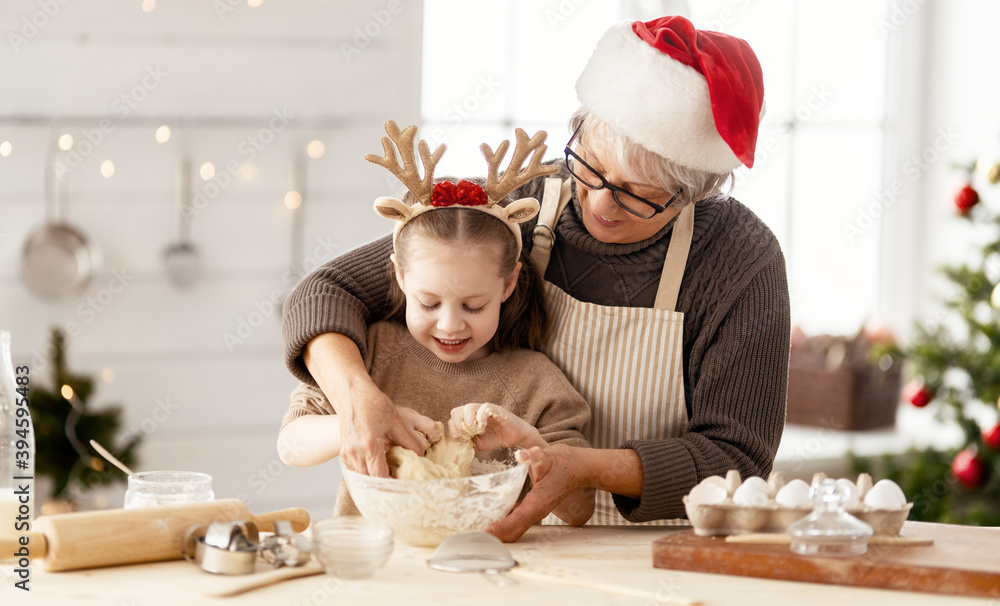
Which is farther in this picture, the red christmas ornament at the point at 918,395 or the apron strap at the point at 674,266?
the red christmas ornament at the point at 918,395

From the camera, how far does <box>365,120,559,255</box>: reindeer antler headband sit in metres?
1.52

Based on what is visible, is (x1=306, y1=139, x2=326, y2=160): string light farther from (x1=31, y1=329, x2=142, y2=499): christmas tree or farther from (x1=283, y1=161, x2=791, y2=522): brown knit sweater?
(x1=283, y1=161, x2=791, y2=522): brown knit sweater

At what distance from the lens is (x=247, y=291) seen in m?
3.28

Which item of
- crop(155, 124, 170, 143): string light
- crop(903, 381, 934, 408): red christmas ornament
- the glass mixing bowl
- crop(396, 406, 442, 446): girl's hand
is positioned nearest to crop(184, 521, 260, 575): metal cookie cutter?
the glass mixing bowl

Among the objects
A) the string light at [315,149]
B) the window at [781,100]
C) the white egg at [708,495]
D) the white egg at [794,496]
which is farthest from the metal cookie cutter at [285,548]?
the window at [781,100]

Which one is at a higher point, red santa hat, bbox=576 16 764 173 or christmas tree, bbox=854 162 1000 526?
red santa hat, bbox=576 16 764 173

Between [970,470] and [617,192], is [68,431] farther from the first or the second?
[970,470]

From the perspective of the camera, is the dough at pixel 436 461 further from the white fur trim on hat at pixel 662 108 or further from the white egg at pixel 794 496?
the white fur trim on hat at pixel 662 108

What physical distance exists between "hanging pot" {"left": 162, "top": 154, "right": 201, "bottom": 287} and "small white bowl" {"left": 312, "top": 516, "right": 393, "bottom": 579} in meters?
2.21

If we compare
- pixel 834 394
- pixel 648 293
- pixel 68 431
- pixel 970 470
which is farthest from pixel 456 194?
pixel 834 394

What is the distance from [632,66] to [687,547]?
0.82 metres

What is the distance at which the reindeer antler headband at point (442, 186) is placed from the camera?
152cm

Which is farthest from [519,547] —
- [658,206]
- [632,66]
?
[632,66]

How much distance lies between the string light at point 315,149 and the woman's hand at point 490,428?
82.0 inches
